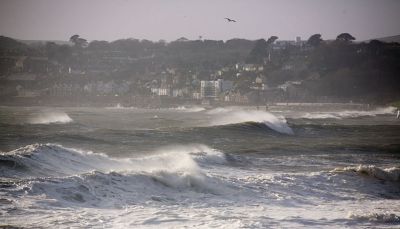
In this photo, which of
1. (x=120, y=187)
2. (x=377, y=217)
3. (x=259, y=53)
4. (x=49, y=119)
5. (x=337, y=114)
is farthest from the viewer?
(x=259, y=53)

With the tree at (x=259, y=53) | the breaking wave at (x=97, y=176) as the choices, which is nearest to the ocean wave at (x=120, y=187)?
the breaking wave at (x=97, y=176)

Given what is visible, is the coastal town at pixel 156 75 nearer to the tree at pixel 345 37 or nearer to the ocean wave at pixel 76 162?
the tree at pixel 345 37

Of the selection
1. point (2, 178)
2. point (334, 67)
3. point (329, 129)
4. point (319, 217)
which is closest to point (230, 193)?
point (319, 217)

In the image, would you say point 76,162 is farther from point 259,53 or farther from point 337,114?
point 259,53

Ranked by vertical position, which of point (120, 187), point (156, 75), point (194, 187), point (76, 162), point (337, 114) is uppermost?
point (156, 75)

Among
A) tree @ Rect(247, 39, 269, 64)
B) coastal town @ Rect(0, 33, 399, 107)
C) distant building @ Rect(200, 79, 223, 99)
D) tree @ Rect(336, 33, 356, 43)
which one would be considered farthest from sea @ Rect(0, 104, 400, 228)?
tree @ Rect(336, 33, 356, 43)

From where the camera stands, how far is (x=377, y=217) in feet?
39.7

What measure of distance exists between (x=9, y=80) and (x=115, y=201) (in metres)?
76.1

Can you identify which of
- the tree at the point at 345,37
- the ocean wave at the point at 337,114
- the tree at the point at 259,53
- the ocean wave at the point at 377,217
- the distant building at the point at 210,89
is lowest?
the ocean wave at the point at 337,114

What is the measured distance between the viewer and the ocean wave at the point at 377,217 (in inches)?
469

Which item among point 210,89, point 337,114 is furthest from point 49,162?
point 210,89

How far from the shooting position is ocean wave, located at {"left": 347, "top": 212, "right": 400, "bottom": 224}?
11.9 m

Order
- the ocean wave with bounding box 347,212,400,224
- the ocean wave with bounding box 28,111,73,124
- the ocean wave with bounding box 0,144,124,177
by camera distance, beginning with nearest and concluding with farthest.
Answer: the ocean wave with bounding box 347,212,400,224
the ocean wave with bounding box 0,144,124,177
the ocean wave with bounding box 28,111,73,124

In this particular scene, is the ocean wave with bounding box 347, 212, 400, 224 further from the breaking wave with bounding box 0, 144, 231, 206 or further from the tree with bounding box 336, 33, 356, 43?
the tree with bounding box 336, 33, 356, 43
